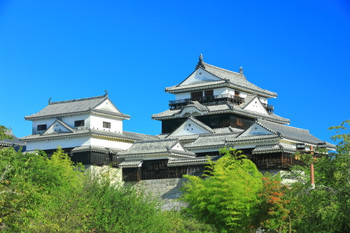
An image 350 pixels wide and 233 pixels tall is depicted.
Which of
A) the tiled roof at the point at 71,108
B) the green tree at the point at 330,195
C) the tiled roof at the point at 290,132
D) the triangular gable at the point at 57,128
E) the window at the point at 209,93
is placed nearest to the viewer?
the green tree at the point at 330,195

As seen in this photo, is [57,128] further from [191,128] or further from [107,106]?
[191,128]

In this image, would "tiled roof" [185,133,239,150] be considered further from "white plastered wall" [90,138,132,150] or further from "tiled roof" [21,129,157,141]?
"white plastered wall" [90,138,132,150]

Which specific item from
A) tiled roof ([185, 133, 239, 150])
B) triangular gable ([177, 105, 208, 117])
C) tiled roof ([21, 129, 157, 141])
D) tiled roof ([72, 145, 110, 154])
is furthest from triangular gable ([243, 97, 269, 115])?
tiled roof ([72, 145, 110, 154])

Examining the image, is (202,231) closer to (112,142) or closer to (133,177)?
(133,177)

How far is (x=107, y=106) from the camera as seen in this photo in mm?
51031

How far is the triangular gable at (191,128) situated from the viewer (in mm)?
46734

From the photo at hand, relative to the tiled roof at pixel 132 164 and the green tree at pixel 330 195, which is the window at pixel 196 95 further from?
the green tree at pixel 330 195

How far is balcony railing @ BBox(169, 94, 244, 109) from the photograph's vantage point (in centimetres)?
4953

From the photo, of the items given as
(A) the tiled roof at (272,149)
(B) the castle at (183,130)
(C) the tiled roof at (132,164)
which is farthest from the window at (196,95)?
(A) the tiled roof at (272,149)

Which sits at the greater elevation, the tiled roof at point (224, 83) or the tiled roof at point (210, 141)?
the tiled roof at point (224, 83)

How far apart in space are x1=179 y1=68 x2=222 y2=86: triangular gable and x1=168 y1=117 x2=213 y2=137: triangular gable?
4.97m

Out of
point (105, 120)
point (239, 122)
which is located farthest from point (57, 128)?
point (239, 122)

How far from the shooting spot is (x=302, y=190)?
22422mm

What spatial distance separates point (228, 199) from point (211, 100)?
19.5 m
